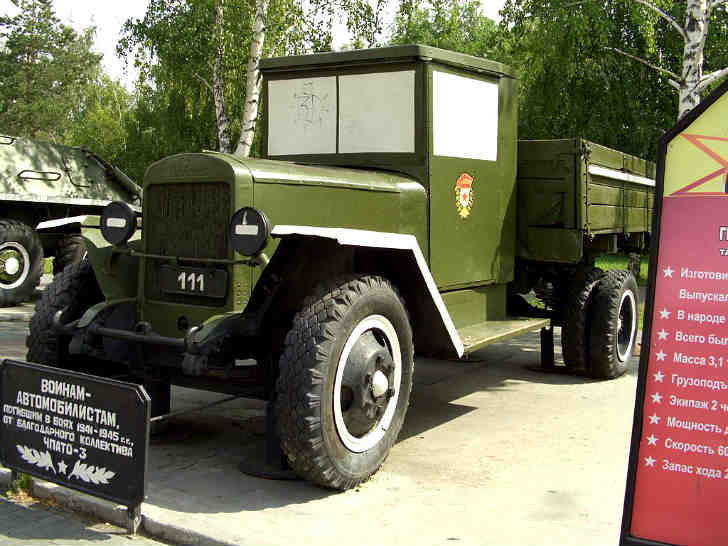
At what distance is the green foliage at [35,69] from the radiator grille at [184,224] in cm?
3445

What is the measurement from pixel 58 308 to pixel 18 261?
736 centimetres

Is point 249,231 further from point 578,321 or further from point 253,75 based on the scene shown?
point 253,75

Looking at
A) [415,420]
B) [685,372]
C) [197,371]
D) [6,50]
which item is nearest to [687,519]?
[685,372]

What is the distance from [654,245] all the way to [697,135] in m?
0.41

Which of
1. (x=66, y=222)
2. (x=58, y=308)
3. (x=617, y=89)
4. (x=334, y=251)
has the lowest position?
(x=58, y=308)

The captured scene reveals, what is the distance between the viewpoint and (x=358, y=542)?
3611 millimetres

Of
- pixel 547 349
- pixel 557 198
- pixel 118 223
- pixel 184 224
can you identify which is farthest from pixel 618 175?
pixel 118 223

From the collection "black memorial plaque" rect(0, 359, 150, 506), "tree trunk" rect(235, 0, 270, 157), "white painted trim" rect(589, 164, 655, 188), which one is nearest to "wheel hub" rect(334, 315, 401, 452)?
"black memorial plaque" rect(0, 359, 150, 506)

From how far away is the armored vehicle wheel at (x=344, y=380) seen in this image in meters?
4.02

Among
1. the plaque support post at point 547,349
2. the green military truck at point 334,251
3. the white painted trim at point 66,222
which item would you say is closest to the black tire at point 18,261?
the white painted trim at point 66,222

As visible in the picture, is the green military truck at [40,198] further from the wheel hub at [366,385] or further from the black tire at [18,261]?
the wheel hub at [366,385]

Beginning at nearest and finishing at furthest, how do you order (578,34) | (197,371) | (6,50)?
(197,371) < (578,34) < (6,50)

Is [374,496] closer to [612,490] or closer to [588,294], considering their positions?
[612,490]

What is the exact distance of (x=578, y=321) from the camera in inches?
276
